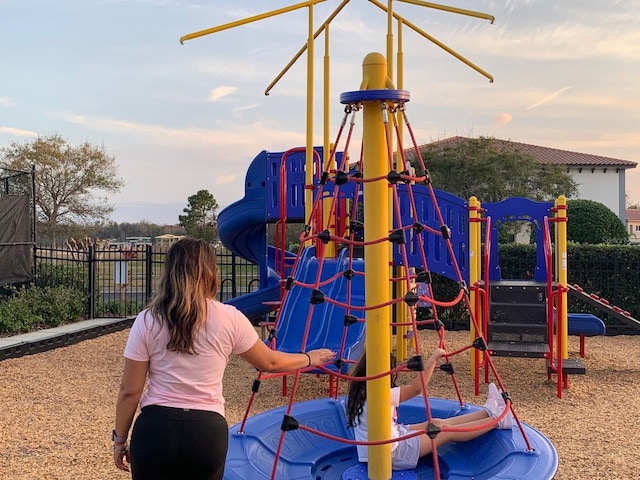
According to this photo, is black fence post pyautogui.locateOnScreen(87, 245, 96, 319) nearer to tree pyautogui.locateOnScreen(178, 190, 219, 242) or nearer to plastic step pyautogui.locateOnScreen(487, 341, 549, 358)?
plastic step pyautogui.locateOnScreen(487, 341, 549, 358)

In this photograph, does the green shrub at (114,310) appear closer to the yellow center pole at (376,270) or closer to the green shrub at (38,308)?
the green shrub at (38,308)

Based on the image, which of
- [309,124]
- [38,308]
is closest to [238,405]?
[309,124]

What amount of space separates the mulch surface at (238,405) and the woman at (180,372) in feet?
7.75

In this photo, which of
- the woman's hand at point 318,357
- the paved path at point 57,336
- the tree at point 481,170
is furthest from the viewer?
the tree at point 481,170

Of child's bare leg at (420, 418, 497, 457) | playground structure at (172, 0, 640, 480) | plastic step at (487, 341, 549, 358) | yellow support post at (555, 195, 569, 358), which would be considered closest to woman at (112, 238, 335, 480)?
playground structure at (172, 0, 640, 480)

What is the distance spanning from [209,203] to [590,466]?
31.9 metres

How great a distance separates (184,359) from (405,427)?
197 cm

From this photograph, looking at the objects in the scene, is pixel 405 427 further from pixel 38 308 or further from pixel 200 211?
pixel 200 211

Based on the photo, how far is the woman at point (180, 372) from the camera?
228 centimetres

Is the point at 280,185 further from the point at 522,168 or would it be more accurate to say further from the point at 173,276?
the point at 522,168

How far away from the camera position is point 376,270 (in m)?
3.26

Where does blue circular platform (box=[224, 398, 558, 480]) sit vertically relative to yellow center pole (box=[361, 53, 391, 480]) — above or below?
below

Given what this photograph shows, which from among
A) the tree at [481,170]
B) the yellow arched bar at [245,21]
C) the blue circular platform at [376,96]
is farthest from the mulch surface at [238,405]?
the tree at [481,170]

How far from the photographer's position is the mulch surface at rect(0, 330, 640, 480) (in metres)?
4.61
